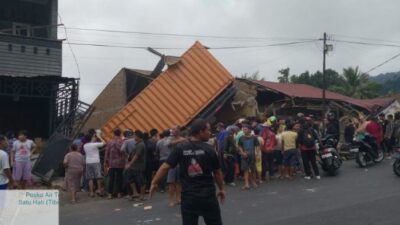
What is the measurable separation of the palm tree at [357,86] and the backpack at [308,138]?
1317 inches

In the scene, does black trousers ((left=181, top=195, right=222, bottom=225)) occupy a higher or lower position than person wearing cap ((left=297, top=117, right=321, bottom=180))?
lower

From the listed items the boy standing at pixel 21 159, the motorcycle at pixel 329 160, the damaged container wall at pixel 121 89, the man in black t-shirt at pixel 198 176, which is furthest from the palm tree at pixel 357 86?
the man in black t-shirt at pixel 198 176

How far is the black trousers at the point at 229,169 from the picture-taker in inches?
468

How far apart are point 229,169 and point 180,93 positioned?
153 inches

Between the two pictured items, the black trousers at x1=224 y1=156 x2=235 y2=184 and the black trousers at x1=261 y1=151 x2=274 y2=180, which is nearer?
the black trousers at x1=224 y1=156 x2=235 y2=184

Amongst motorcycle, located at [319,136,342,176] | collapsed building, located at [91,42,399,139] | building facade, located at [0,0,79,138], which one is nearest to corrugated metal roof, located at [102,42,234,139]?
collapsed building, located at [91,42,399,139]

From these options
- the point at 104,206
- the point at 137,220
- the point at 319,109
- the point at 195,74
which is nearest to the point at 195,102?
the point at 195,74

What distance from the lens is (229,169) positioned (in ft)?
39.2

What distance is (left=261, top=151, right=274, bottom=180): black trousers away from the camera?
40.5ft

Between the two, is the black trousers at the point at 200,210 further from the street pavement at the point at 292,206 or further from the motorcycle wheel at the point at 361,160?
the motorcycle wheel at the point at 361,160

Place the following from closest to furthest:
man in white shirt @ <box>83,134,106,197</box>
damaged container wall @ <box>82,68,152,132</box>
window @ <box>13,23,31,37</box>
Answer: man in white shirt @ <box>83,134,106,197</box> → window @ <box>13,23,31,37</box> → damaged container wall @ <box>82,68,152,132</box>

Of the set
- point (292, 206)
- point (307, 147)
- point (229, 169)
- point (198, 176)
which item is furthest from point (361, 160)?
point (198, 176)

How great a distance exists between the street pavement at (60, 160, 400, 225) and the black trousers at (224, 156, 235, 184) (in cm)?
47

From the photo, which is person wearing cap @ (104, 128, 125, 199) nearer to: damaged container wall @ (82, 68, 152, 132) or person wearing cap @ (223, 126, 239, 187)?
person wearing cap @ (223, 126, 239, 187)
